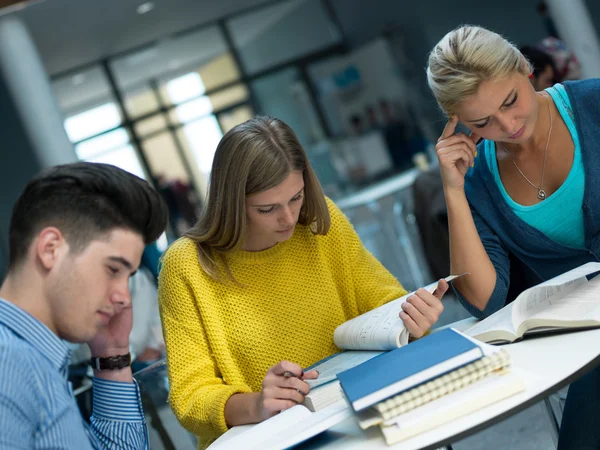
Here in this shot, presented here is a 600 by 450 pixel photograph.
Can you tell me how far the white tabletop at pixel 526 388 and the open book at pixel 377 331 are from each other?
0.74 ft

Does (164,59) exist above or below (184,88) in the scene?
above

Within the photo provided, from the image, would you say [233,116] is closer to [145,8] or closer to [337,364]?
[145,8]

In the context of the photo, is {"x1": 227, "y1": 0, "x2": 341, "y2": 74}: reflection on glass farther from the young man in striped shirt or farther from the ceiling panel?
the young man in striped shirt

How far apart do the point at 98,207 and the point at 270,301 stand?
32.6 inches

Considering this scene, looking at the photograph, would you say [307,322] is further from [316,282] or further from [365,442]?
[365,442]

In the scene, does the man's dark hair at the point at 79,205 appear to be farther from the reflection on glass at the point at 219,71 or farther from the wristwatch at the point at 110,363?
the reflection on glass at the point at 219,71

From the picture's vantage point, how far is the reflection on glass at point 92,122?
7613 mm

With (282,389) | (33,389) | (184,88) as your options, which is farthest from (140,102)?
(33,389)

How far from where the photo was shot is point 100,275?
3.94 feet

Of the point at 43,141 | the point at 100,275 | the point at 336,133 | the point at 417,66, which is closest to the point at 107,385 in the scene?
the point at 100,275

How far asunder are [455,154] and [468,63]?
23 cm

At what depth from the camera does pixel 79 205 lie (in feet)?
3.94

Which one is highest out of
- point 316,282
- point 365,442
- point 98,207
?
point 98,207

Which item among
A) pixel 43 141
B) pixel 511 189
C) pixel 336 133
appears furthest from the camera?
pixel 336 133
